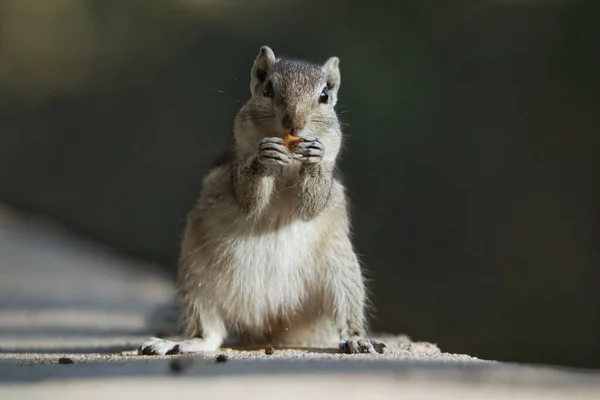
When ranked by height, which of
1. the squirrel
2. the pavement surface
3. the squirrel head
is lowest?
the pavement surface

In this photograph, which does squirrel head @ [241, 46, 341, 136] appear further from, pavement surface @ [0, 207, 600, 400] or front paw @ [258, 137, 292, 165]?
pavement surface @ [0, 207, 600, 400]

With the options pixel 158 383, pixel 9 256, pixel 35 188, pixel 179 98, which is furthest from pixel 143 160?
pixel 158 383

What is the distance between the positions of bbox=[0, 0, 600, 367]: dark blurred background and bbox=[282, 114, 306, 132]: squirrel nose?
3.23m

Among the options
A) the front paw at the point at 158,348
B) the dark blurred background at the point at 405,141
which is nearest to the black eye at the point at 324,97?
the front paw at the point at 158,348

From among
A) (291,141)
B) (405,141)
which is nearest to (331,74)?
(291,141)

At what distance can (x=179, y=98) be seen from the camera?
33.4ft

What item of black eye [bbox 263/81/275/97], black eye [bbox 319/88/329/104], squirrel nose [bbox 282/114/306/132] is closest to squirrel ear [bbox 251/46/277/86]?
black eye [bbox 263/81/275/97]

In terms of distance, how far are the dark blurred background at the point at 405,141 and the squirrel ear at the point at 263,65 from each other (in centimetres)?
279

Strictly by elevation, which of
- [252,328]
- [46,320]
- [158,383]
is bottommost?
[158,383]

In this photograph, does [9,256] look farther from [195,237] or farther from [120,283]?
[195,237]

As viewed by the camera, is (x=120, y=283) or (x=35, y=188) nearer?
(x=120, y=283)

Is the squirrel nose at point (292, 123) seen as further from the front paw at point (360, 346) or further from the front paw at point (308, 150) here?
the front paw at point (360, 346)

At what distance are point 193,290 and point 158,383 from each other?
177cm

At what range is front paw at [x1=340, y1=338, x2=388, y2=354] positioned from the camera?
12.9 ft
